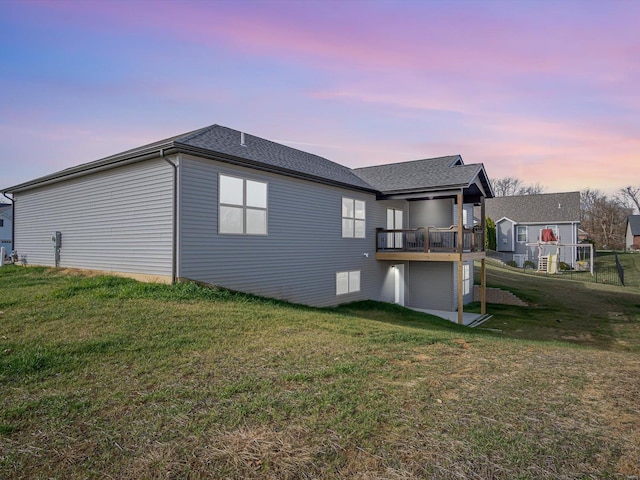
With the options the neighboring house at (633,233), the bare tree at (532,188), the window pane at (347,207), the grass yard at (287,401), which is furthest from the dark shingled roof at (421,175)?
the bare tree at (532,188)

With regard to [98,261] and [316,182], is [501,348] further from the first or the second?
[98,261]

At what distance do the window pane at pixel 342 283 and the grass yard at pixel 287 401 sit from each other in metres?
6.91

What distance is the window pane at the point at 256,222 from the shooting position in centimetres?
1126

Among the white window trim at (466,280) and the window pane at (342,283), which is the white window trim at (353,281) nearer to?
the window pane at (342,283)

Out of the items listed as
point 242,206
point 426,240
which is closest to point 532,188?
point 426,240

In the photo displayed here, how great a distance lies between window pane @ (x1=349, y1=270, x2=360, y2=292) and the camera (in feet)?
50.5

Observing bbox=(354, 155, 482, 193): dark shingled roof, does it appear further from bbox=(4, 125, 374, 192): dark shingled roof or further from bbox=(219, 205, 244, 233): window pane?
bbox=(219, 205, 244, 233): window pane

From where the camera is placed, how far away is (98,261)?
1186 cm

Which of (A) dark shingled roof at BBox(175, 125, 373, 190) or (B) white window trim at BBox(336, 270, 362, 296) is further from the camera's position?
(B) white window trim at BBox(336, 270, 362, 296)

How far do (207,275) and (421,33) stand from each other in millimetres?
9772

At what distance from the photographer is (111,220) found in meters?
11.5

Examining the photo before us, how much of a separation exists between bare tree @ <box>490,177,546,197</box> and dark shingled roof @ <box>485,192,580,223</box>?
34.4m

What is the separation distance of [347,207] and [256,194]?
4.89m

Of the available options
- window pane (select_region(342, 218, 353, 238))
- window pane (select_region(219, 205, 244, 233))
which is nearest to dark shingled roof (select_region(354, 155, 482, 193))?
window pane (select_region(342, 218, 353, 238))
